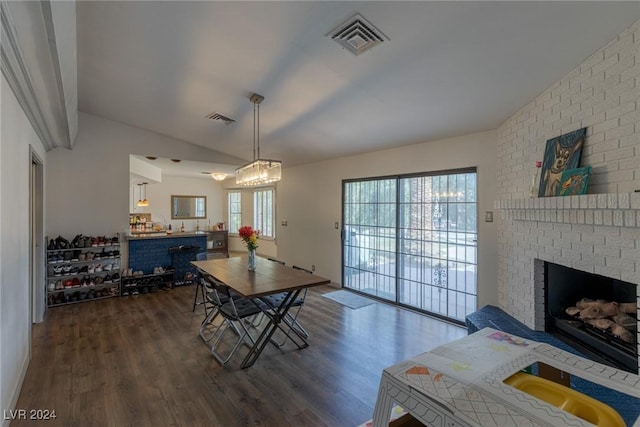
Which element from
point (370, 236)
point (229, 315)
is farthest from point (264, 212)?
point (229, 315)

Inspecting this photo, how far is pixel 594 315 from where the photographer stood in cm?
233

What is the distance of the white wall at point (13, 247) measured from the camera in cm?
199

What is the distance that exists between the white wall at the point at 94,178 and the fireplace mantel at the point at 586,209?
5.76m

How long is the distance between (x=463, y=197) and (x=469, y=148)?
0.60m

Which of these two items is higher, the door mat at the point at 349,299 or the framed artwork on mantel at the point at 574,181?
the framed artwork on mantel at the point at 574,181

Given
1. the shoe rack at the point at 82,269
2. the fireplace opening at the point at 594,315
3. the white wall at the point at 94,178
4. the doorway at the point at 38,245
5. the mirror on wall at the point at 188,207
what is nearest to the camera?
the fireplace opening at the point at 594,315

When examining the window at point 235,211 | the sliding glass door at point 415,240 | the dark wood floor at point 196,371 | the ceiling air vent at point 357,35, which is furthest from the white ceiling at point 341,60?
the window at point 235,211

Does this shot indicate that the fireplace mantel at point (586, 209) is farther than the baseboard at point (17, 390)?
No

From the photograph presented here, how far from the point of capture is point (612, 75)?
6.15 feet

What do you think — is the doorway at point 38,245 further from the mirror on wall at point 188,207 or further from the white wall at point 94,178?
the mirror on wall at point 188,207

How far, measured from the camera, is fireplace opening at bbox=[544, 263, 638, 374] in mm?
2020

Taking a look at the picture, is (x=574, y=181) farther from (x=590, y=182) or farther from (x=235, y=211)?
(x=235, y=211)

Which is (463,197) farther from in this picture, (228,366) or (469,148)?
(228,366)

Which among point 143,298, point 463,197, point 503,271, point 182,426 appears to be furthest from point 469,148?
point 143,298
